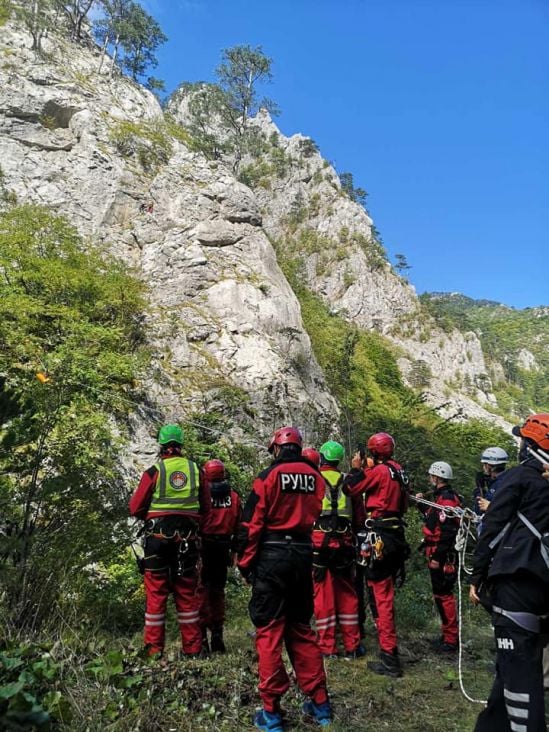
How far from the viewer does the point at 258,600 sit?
129 inches

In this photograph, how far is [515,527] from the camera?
9.17 ft

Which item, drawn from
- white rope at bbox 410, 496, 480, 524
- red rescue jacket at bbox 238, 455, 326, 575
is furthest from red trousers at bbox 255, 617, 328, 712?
white rope at bbox 410, 496, 480, 524

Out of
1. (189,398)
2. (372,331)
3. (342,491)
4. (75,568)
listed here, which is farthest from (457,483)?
(372,331)

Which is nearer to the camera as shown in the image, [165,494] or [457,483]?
[165,494]

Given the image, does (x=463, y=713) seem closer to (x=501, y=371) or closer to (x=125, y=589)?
(x=125, y=589)

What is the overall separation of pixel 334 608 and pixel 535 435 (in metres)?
3.12

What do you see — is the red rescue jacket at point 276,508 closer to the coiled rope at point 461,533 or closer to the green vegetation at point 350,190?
the coiled rope at point 461,533

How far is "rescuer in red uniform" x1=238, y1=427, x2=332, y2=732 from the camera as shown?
3252 mm

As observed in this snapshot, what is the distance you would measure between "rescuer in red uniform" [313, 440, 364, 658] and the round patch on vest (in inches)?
57.4

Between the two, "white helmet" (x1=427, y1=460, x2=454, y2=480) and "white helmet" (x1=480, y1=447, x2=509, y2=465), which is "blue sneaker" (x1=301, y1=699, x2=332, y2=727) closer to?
"white helmet" (x1=427, y1=460, x2=454, y2=480)

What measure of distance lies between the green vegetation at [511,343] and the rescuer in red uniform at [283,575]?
43014 mm

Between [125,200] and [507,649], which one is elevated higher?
[125,200]

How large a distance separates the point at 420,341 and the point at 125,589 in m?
38.3

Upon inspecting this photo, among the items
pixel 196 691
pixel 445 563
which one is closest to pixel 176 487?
pixel 196 691
